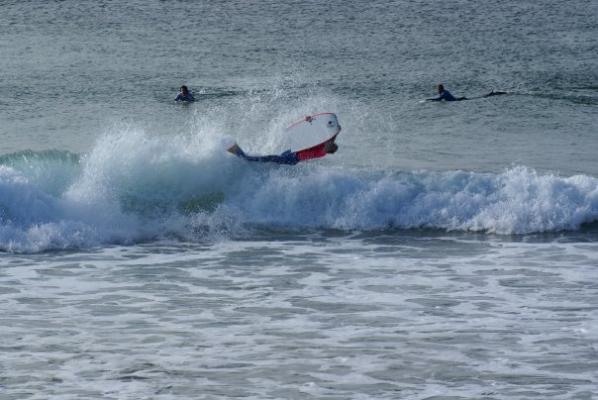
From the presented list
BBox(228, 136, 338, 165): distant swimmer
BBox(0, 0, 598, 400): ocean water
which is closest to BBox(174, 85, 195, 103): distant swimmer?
BBox(0, 0, 598, 400): ocean water

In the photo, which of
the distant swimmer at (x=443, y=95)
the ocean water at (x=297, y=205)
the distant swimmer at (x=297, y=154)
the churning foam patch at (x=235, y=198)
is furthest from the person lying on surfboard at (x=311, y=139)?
the distant swimmer at (x=443, y=95)

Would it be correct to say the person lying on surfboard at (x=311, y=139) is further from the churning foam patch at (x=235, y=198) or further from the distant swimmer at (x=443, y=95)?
the distant swimmer at (x=443, y=95)

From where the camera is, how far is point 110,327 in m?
16.8

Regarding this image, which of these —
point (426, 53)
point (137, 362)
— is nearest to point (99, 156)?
point (137, 362)

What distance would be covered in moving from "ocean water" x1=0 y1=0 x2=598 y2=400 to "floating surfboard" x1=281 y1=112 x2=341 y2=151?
568mm

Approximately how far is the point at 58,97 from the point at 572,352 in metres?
Answer: 21.2

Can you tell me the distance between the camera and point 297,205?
79.7 feet

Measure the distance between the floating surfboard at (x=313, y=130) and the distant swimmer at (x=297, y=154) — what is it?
8cm

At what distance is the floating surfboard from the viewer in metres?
25.1

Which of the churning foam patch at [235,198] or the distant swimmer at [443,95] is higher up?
the distant swimmer at [443,95]

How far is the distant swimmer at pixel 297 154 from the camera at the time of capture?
989 inches

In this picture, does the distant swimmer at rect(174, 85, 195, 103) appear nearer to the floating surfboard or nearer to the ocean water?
the ocean water

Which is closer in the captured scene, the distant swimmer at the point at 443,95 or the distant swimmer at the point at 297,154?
the distant swimmer at the point at 297,154

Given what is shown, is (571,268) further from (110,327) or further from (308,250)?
(110,327)
